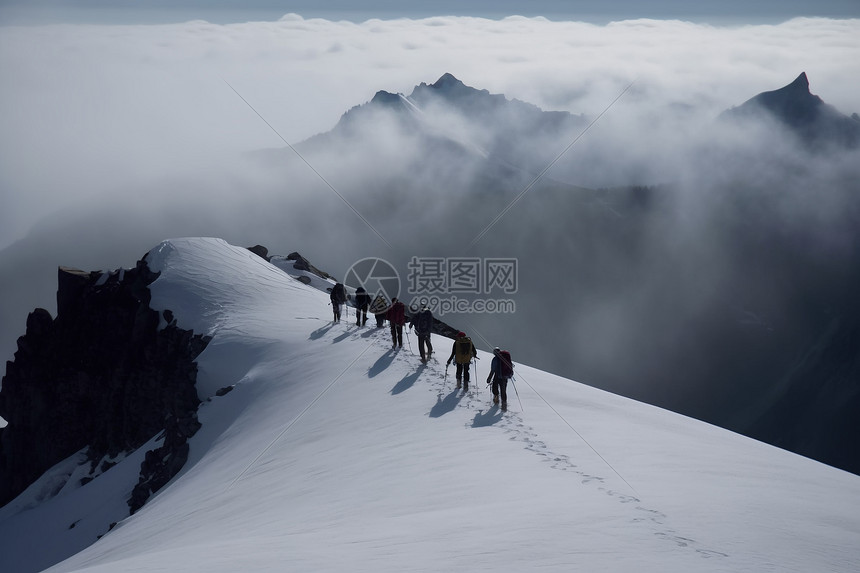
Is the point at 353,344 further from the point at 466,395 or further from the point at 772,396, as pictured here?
the point at 772,396

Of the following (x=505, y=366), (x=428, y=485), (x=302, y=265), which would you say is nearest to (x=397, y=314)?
(x=505, y=366)

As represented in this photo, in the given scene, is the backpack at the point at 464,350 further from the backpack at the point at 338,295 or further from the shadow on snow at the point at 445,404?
the backpack at the point at 338,295

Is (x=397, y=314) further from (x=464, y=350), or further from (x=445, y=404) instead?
(x=445, y=404)

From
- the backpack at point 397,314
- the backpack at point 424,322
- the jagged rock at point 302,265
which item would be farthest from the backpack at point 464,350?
the jagged rock at point 302,265

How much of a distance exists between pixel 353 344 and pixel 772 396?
130 m

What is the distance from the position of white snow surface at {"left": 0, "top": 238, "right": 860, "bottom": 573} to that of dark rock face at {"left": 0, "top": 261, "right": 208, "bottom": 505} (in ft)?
12.8

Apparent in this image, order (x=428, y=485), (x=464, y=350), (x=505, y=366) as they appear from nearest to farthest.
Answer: (x=428, y=485)
(x=505, y=366)
(x=464, y=350)

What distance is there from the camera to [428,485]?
14078 mm

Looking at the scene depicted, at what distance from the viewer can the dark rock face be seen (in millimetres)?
36281

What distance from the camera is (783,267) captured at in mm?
178875

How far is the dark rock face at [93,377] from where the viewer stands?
3628 cm

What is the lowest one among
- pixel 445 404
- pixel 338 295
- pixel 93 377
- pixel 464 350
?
pixel 93 377

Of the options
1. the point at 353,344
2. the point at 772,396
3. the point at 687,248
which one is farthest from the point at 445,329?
the point at 687,248

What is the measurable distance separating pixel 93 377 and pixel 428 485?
34745mm
